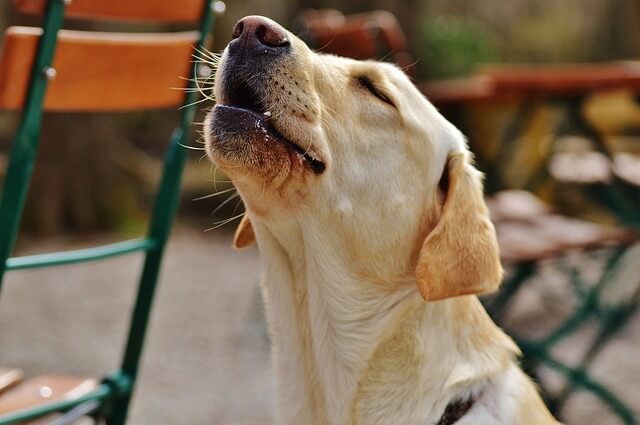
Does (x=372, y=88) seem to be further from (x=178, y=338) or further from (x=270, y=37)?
(x=178, y=338)

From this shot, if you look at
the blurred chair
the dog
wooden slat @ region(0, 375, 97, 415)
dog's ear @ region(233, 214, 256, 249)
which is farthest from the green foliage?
the dog

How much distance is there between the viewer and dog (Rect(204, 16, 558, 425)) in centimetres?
192

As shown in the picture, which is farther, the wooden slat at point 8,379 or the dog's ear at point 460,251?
the wooden slat at point 8,379

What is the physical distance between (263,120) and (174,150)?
38.1 inches

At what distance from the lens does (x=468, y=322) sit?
2.13 metres

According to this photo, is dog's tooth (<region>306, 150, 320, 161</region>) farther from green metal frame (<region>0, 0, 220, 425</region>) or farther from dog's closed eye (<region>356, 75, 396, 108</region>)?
green metal frame (<region>0, 0, 220, 425</region>)

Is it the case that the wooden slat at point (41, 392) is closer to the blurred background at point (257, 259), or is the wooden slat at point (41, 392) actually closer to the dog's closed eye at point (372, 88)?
the blurred background at point (257, 259)

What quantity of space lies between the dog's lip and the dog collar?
59 centimetres

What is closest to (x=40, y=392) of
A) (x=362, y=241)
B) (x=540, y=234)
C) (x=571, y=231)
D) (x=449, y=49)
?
(x=362, y=241)

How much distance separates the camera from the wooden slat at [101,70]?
7.34 feet

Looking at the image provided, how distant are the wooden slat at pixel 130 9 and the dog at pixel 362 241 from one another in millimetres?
664

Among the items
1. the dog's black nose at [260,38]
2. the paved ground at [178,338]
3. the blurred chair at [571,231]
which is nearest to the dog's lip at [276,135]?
the dog's black nose at [260,38]

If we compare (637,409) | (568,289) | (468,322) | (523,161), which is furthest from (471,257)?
(523,161)

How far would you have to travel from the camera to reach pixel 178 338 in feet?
17.2
